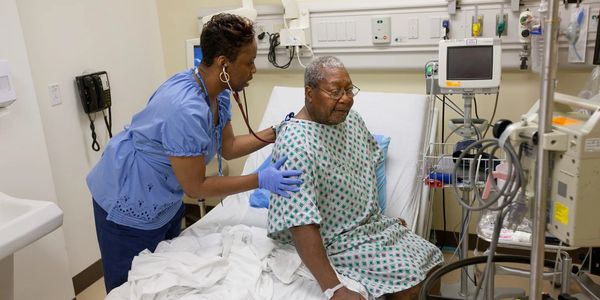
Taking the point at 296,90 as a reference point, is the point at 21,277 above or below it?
below

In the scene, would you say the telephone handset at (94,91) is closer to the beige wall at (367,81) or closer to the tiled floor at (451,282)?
the beige wall at (367,81)

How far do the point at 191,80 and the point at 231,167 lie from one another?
5.07 feet

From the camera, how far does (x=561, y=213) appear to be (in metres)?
1.00

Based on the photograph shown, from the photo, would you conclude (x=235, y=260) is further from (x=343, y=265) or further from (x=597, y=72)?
(x=597, y=72)

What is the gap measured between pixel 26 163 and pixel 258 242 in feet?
3.54

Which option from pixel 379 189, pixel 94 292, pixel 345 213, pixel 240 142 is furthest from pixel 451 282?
pixel 94 292

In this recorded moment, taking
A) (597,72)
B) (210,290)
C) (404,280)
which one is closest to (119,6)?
(210,290)

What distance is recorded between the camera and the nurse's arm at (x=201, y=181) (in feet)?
5.20

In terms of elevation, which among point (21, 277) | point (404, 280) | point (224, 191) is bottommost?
point (21, 277)

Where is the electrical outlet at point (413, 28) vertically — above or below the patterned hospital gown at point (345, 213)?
above

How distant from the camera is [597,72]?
2092 millimetres

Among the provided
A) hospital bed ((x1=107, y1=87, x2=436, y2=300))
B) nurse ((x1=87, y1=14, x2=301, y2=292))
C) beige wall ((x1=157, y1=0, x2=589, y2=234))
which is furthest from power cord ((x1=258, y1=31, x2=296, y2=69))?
nurse ((x1=87, y1=14, x2=301, y2=292))

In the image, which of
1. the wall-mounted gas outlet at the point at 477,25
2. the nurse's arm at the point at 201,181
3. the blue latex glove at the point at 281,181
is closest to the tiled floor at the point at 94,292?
the nurse's arm at the point at 201,181

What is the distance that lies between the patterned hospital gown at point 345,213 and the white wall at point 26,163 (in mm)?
1117
